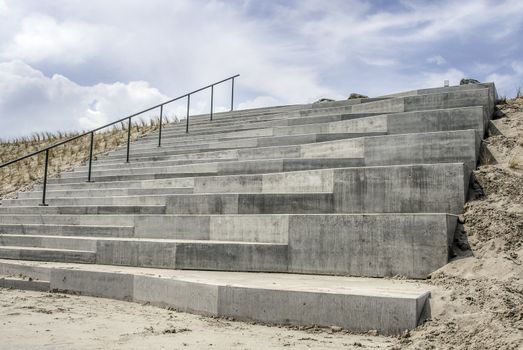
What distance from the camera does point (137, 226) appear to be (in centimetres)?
756

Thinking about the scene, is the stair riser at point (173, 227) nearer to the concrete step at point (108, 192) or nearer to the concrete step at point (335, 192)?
the concrete step at point (335, 192)

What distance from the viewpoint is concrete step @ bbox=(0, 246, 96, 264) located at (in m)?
7.33

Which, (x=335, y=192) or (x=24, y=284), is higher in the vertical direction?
(x=335, y=192)

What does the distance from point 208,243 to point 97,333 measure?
7.25ft

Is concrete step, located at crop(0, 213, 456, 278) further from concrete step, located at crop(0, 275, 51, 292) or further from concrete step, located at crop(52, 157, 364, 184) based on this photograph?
concrete step, located at crop(52, 157, 364, 184)

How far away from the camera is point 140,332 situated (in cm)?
432

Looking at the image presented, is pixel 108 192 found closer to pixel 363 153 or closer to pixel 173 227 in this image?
pixel 173 227

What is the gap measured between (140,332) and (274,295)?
121 cm

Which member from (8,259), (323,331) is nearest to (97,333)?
(323,331)

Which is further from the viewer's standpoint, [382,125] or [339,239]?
[382,125]

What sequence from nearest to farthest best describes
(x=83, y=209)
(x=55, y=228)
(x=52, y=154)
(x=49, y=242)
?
(x=49, y=242) → (x=55, y=228) → (x=83, y=209) → (x=52, y=154)

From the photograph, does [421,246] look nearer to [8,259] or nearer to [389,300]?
[389,300]

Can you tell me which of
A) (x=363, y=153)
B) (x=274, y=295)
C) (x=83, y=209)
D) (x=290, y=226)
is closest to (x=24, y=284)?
(x=83, y=209)

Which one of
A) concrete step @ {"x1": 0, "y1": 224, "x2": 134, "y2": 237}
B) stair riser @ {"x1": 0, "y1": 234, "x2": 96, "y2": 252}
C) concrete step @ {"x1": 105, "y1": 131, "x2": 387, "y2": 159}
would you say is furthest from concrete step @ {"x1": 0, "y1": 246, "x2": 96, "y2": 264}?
concrete step @ {"x1": 105, "y1": 131, "x2": 387, "y2": 159}
